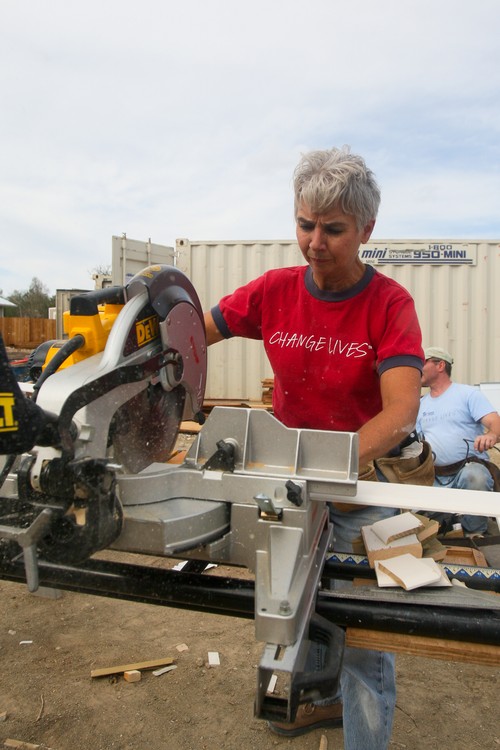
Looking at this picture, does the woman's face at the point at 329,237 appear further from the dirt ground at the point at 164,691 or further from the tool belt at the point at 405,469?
the dirt ground at the point at 164,691

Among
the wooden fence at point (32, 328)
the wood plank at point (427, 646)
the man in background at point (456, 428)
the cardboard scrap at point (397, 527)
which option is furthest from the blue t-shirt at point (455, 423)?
the wooden fence at point (32, 328)

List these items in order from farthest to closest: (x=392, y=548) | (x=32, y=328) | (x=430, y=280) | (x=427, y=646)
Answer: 1. (x=32, y=328)
2. (x=430, y=280)
3. (x=392, y=548)
4. (x=427, y=646)

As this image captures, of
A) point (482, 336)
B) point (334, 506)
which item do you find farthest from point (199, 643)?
point (482, 336)

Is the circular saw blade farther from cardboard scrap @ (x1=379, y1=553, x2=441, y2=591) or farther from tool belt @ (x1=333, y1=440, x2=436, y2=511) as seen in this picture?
tool belt @ (x1=333, y1=440, x2=436, y2=511)

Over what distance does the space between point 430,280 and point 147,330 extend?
6344 mm

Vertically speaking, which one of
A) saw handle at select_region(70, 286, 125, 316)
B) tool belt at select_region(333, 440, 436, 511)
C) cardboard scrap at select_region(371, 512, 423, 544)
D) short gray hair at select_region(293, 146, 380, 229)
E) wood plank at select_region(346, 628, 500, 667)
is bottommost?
wood plank at select_region(346, 628, 500, 667)

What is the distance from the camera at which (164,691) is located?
2.65 m

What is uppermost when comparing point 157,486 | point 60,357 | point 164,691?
point 60,357

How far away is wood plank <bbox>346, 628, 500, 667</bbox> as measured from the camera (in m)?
1.18

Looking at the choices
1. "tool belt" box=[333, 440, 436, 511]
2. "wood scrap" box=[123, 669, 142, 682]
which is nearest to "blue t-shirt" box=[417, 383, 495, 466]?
"tool belt" box=[333, 440, 436, 511]

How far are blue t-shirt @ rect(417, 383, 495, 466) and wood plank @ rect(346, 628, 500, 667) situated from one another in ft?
9.55

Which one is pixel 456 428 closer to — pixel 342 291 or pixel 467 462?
pixel 467 462

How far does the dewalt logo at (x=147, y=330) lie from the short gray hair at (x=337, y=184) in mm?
609

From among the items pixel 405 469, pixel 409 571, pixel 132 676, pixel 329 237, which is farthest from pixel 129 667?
pixel 329 237
